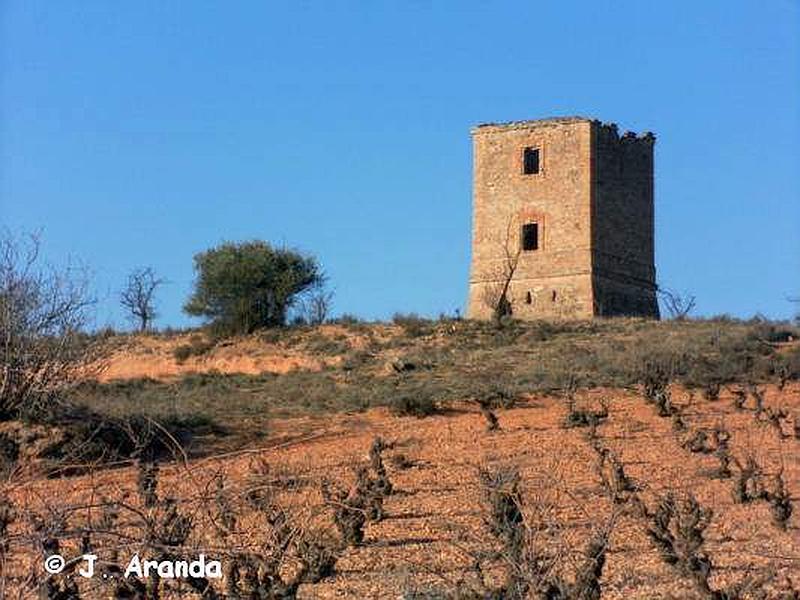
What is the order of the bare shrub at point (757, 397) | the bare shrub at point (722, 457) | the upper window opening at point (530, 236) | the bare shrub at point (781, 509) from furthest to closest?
the upper window opening at point (530, 236) → the bare shrub at point (757, 397) → the bare shrub at point (722, 457) → the bare shrub at point (781, 509)

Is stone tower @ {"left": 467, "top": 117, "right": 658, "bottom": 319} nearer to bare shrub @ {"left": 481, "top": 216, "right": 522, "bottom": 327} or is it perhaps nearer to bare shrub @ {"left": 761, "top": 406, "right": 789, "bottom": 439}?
bare shrub @ {"left": 481, "top": 216, "right": 522, "bottom": 327}

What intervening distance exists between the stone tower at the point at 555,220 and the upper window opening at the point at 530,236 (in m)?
0.03

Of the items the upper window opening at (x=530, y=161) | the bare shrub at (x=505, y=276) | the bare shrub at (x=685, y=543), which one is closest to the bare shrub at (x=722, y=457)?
the bare shrub at (x=685, y=543)

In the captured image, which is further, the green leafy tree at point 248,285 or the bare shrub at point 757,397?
the green leafy tree at point 248,285

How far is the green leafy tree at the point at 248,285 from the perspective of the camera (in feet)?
121

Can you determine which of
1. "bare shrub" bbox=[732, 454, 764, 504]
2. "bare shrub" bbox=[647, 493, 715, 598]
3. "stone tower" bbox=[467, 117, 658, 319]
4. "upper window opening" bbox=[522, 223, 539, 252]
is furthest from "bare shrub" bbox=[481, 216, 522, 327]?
"bare shrub" bbox=[647, 493, 715, 598]

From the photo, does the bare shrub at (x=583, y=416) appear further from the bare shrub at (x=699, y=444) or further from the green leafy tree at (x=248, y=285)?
the green leafy tree at (x=248, y=285)

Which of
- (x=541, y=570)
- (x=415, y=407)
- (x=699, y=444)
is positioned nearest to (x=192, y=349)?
(x=415, y=407)

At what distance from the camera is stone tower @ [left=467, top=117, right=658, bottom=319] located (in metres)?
37.9

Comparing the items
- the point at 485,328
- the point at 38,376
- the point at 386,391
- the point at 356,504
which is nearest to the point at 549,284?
the point at 485,328

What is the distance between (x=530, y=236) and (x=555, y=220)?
2.77ft

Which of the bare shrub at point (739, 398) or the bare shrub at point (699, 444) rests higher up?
the bare shrub at point (739, 398)

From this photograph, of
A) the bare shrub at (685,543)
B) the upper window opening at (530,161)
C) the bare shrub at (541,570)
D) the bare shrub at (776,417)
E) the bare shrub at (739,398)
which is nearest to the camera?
the bare shrub at (541,570)

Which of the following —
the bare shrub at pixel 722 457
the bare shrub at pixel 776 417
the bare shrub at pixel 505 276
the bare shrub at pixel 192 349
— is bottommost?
the bare shrub at pixel 722 457
